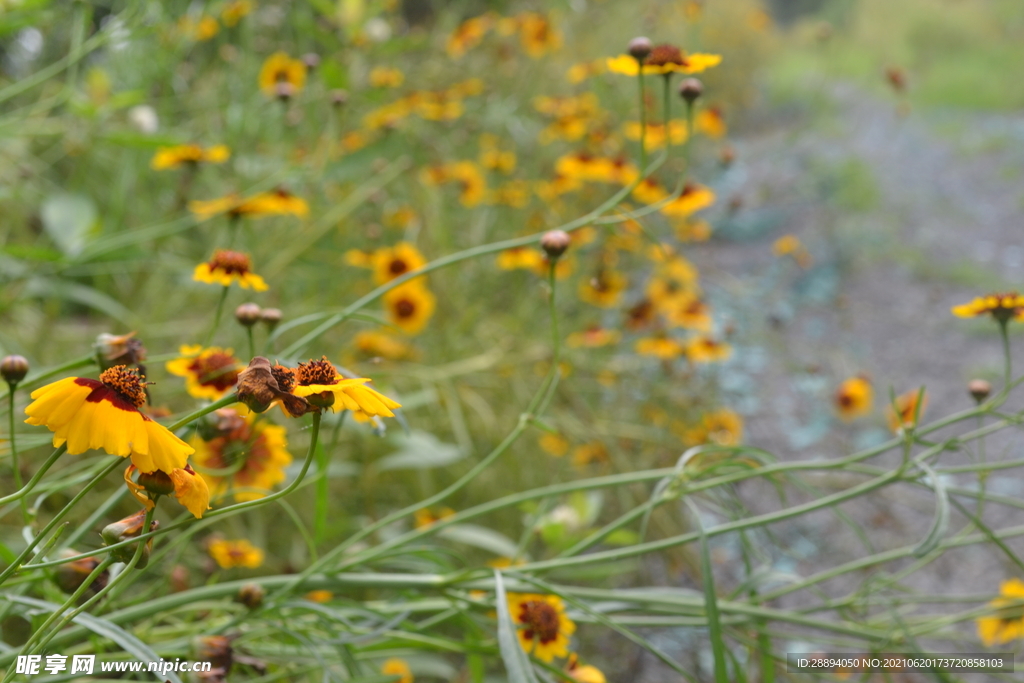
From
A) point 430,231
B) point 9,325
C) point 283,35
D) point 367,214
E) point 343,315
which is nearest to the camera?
point 343,315

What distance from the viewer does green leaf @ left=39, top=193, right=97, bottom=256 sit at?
33.4 inches

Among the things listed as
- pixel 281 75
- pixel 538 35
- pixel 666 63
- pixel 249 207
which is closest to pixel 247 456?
pixel 249 207

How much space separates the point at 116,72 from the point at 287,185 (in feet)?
2.06

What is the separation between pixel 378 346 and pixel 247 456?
1.72ft

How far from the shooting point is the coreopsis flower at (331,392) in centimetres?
34

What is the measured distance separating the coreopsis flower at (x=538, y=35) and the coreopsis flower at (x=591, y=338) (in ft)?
2.33

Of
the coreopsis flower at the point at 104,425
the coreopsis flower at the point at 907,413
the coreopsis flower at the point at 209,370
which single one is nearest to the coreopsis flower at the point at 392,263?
the coreopsis flower at the point at 209,370

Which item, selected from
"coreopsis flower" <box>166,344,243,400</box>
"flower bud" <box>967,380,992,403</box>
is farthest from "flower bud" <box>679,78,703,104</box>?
"coreopsis flower" <box>166,344,243,400</box>

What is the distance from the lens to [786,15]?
5883mm

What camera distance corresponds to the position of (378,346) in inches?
42.4

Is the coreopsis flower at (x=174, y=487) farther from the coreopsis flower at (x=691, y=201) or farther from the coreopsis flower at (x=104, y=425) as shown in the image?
the coreopsis flower at (x=691, y=201)

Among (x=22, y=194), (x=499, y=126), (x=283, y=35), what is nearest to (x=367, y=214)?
(x=499, y=126)

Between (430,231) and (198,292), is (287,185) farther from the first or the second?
(430,231)

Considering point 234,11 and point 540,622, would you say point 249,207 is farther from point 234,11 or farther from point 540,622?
point 234,11
